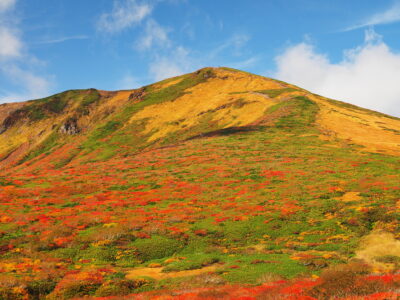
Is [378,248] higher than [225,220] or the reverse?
the reverse

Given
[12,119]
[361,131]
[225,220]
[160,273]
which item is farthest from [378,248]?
[12,119]

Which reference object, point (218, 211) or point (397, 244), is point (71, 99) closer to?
point (218, 211)

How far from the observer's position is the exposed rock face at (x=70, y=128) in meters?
142

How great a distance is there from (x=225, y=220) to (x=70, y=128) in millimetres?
134679

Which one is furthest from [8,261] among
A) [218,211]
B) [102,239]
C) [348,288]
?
[348,288]

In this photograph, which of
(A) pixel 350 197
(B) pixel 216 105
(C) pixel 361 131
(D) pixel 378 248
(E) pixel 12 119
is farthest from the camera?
(E) pixel 12 119

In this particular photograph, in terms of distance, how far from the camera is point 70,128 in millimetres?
143125

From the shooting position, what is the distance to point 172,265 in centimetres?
1806

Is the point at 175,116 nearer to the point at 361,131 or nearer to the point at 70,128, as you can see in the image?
the point at 70,128

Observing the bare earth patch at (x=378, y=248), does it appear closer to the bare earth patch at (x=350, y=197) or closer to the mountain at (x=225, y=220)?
the mountain at (x=225, y=220)

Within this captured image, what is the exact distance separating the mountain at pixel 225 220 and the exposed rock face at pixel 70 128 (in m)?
94.0

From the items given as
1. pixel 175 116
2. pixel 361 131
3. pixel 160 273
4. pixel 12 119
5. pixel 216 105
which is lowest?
pixel 160 273

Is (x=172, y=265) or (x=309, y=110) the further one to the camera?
(x=309, y=110)

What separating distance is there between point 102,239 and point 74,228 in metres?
4.26
